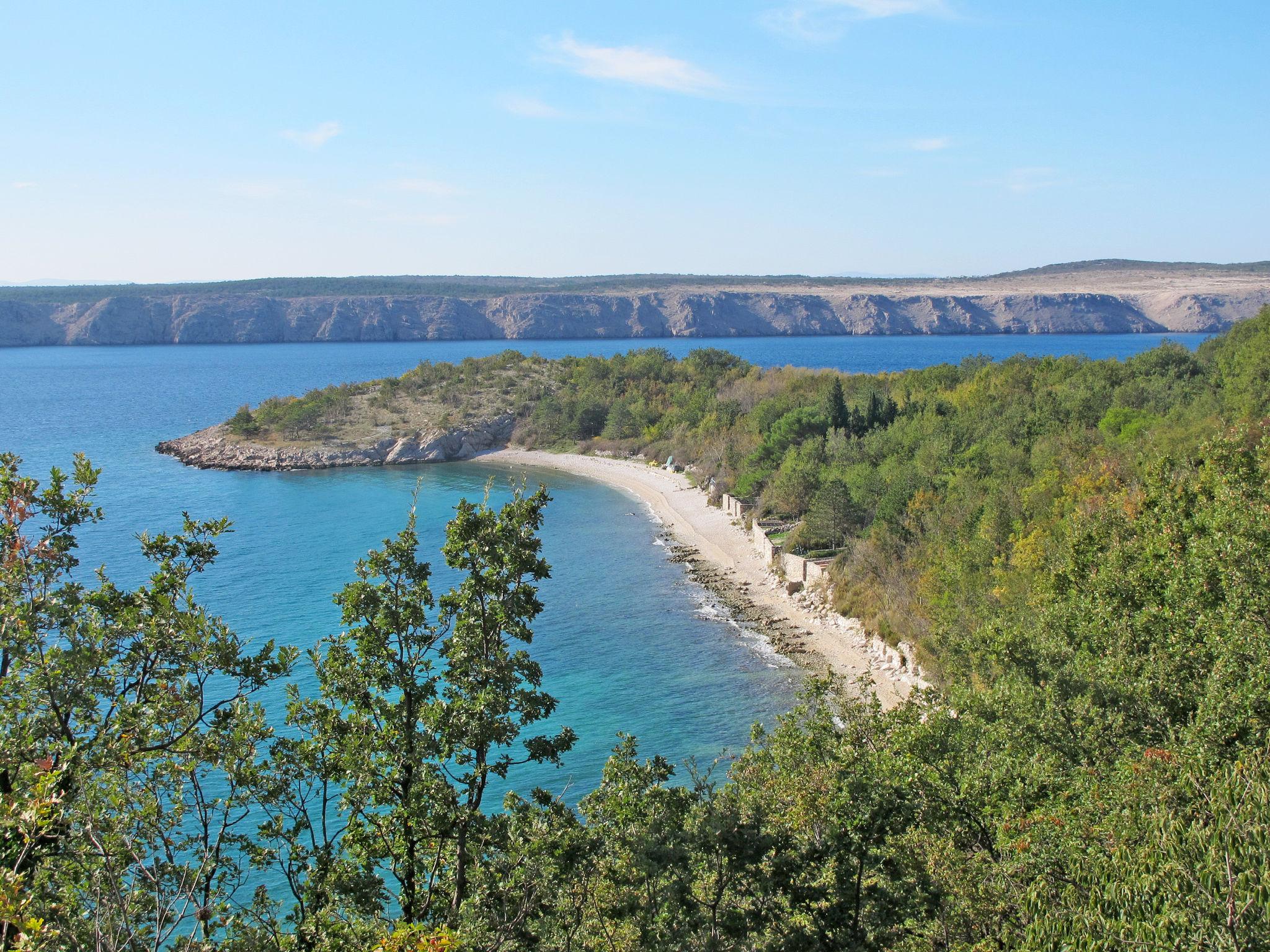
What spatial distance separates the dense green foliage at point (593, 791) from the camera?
8.44 meters

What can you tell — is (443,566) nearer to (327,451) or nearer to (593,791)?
(593,791)

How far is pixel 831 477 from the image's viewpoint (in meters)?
46.5

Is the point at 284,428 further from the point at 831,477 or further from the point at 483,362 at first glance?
the point at 831,477

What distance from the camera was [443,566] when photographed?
4625cm

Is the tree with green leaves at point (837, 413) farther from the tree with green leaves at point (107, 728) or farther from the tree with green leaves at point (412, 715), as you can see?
the tree with green leaves at point (107, 728)

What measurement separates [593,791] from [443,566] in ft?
113

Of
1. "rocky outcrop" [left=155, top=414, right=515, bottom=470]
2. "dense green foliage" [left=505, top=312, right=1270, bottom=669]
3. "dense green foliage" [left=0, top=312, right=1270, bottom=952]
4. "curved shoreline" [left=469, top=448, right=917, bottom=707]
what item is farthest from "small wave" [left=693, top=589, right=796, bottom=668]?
"rocky outcrop" [left=155, top=414, right=515, bottom=470]

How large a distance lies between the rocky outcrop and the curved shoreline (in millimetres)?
13939

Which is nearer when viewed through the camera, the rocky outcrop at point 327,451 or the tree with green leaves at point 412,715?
the tree with green leaves at point 412,715

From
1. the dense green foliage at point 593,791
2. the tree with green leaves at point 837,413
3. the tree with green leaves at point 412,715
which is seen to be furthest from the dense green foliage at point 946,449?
the tree with green leaves at point 412,715

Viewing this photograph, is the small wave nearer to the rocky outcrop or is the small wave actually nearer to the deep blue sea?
the deep blue sea

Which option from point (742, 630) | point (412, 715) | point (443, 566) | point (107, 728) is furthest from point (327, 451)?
point (107, 728)

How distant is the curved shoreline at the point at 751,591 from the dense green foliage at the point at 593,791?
24.1 feet

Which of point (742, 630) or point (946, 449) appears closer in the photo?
point (742, 630)
